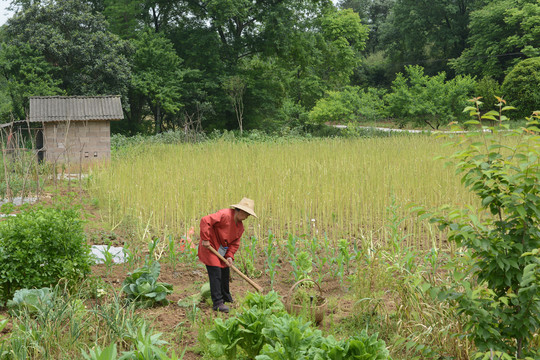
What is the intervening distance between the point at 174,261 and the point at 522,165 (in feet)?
12.5

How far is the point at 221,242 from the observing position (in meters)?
4.70

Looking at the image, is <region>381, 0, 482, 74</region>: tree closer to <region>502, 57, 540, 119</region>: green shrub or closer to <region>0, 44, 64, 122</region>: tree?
<region>502, 57, 540, 119</region>: green shrub

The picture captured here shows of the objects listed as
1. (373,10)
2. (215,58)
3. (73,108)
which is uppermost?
(373,10)

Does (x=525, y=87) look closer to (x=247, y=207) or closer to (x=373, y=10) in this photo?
(x=247, y=207)

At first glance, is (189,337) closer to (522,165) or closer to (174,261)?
(174,261)

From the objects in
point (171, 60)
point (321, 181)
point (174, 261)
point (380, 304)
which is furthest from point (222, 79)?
point (380, 304)

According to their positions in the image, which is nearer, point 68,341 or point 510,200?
point 510,200

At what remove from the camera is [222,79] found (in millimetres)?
23312

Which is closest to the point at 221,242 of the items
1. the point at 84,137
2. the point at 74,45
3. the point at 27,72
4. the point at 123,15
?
the point at 84,137

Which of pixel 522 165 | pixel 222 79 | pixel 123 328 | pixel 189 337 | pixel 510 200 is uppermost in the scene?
pixel 222 79

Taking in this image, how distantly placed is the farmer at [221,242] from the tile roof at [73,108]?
11442 mm

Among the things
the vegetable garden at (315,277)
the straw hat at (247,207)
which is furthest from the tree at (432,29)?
the straw hat at (247,207)

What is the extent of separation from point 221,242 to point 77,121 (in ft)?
39.4

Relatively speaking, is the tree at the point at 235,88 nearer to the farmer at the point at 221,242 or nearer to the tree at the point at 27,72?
the tree at the point at 27,72
